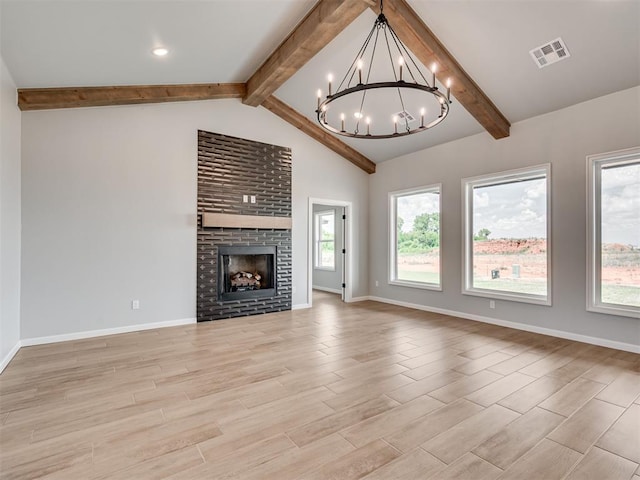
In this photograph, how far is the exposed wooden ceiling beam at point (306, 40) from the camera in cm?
346

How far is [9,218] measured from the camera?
367cm

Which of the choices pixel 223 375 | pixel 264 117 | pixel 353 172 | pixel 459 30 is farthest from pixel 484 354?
pixel 264 117

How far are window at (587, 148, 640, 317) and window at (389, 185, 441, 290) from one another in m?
→ 2.30

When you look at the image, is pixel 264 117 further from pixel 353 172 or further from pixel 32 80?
pixel 32 80

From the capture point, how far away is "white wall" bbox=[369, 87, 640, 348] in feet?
13.3

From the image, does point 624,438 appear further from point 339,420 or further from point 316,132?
point 316,132

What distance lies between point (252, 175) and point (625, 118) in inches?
203

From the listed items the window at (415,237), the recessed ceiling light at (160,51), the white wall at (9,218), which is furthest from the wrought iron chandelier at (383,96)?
the white wall at (9,218)

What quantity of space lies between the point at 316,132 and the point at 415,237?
284 centimetres

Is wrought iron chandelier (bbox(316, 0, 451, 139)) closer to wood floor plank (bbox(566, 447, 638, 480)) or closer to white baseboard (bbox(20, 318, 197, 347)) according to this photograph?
wood floor plank (bbox(566, 447, 638, 480))

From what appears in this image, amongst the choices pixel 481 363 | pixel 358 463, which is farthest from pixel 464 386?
pixel 358 463

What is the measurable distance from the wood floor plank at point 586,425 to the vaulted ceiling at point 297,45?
348 cm

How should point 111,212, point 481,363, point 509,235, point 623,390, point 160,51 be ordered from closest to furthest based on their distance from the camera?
point 623,390 < point 481,363 < point 160,51 < point 111,212 < point 509,235

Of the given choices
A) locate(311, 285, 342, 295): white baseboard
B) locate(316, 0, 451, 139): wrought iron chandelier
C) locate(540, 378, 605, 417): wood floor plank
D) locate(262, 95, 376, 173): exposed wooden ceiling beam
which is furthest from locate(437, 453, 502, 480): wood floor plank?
locate(311, 285, 342, 295): white baseboard
